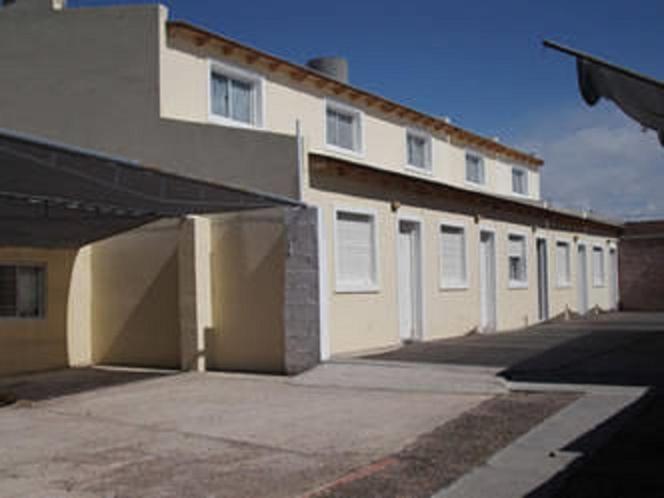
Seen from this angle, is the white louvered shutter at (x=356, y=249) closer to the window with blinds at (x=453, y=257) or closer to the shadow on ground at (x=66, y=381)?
the window with blinds at (x=453, y=257)

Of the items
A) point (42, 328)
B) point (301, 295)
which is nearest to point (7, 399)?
point (42, 328)

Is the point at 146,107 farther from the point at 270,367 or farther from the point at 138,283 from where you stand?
the point at 270,367

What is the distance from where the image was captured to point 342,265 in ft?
46.6

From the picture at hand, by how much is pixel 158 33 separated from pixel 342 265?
19.0 ft

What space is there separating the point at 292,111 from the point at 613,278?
17.6 metres

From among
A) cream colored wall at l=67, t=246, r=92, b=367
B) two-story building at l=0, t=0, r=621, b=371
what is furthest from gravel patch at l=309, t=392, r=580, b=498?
cream colored wall at l=67, t=246, r=92, b=367

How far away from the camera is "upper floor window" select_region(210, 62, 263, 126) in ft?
52.1

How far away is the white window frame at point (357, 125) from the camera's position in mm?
18469

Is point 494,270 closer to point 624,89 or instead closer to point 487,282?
point 487,282

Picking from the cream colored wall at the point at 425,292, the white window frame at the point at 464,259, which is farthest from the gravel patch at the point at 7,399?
the white window frame at the point at 464,259

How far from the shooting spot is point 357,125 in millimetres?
19750

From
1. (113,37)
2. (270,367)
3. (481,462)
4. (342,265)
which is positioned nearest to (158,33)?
(113,37)

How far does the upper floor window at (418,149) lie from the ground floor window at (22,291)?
10.9 m

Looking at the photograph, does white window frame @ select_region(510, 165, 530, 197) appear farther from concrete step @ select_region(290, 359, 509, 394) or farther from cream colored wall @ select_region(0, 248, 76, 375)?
cream colored wall @ select_region(0, 248, 76, 375)
